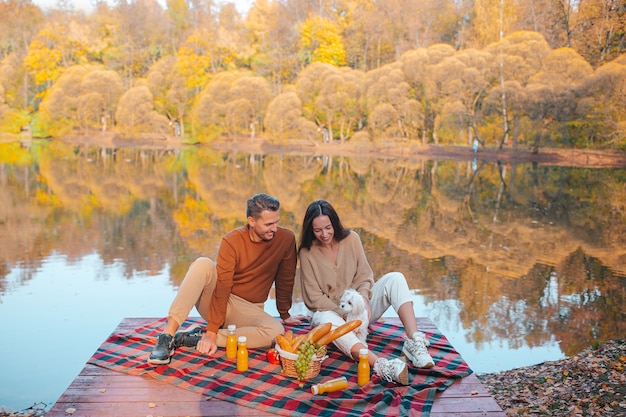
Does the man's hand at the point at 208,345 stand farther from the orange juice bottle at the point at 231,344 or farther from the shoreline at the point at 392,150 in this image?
the shoreline at the point at 392,150

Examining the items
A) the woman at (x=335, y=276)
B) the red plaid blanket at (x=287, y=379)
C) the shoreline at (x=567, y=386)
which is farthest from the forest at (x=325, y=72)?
the red plaid blanket at (x=287, y=379)

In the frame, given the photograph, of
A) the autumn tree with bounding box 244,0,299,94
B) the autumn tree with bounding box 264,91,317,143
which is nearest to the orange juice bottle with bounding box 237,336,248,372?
the autumn tree with bounding box 264,91,317,143

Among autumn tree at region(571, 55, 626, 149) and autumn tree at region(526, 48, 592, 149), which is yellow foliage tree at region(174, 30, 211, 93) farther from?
autumn tree at region(571, 55, 626, 149)

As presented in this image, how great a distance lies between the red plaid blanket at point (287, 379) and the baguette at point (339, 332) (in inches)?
8.4

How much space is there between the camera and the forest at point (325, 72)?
2948 centimetres

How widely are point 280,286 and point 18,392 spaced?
2.02 meters

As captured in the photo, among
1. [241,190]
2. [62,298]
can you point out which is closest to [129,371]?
[62,298]

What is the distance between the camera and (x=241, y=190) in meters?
17.1

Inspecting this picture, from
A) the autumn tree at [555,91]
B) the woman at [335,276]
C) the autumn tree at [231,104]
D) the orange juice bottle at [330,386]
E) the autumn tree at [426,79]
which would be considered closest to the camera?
the orange juice bottle at [330,386]

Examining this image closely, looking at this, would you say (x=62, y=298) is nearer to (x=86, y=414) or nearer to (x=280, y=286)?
(x=280, y=286)

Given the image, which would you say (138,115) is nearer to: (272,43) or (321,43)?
(272,43)

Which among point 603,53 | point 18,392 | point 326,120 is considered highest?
point 603,53

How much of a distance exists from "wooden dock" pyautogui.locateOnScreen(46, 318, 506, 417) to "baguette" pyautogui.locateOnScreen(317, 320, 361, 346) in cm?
65

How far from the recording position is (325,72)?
3800 centimetres
